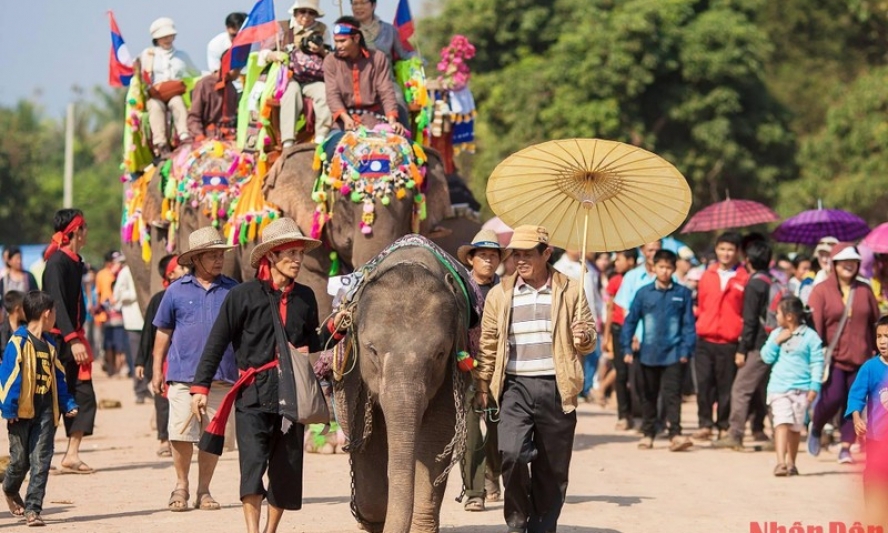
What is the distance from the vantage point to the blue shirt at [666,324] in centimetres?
1571

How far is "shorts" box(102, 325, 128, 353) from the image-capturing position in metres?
27.2

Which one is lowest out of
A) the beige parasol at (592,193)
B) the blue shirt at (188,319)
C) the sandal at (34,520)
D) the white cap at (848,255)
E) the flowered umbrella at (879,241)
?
the sandal at (34,520)

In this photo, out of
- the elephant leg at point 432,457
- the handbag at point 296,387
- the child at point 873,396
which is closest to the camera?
the elephant leg at point 432,457

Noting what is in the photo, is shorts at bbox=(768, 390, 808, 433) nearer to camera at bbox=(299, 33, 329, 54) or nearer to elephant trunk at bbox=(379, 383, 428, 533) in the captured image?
camera at bbox=(299, 33, 329, 54)

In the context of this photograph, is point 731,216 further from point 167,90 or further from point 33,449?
point 33,449

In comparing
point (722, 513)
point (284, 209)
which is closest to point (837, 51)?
point (284, 209)

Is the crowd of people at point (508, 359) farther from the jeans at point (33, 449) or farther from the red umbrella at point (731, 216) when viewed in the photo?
the red umbrella at point (731, 216)

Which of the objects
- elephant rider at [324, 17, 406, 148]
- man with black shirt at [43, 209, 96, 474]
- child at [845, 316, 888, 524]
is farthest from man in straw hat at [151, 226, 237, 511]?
child at [845, 316, 888, 524]

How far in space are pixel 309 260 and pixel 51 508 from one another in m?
4.02

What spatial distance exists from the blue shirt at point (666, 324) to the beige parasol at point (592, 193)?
591cm

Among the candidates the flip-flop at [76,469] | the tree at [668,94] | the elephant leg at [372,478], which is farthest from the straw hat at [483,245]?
the tree at [668,94]

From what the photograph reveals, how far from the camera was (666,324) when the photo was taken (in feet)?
51.5

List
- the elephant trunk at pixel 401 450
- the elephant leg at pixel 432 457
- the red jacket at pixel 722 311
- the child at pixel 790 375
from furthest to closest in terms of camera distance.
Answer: the red jacket at pixel 722 311 → the child at pixel 790 375 → the elephant leg at pixel 432 457 → the elephant trunk at pixel 401 450

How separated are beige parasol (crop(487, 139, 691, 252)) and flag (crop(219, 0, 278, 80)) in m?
6.66
